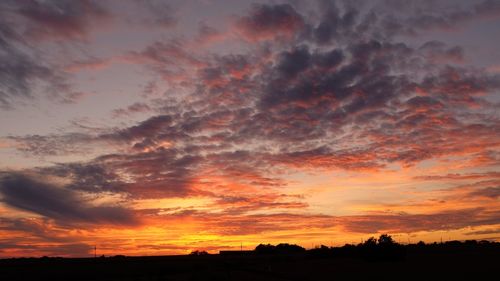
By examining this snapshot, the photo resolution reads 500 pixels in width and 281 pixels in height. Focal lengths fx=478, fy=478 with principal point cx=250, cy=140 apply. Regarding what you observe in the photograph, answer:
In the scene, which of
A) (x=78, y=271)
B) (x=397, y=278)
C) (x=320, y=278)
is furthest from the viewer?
(x=78, y=271)

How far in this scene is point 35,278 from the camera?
275ft

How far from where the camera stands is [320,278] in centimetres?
7294

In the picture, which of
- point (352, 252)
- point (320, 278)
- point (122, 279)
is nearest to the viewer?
point (320, 278)

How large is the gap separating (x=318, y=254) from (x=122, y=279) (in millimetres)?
77521

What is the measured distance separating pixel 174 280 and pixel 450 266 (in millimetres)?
46868

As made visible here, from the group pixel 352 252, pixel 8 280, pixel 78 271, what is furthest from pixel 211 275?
pixel 352 252

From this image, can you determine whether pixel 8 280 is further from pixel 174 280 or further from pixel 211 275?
pixel 211 275

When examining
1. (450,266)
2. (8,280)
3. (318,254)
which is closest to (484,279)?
(450,266)

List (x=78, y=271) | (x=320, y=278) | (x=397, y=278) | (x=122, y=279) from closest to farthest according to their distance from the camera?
(x=397, y=278), (x=320, y=278), (x=122, y=279), (x=78, y=271)

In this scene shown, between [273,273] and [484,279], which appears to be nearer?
[484,279]

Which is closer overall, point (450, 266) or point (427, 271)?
point (427, 271)

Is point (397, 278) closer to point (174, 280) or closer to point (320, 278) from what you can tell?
point (320, 278)

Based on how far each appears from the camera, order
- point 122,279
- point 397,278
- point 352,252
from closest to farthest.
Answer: point 397,278, point 122,279, point 352,252

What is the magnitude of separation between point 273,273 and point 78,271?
41.7 m
